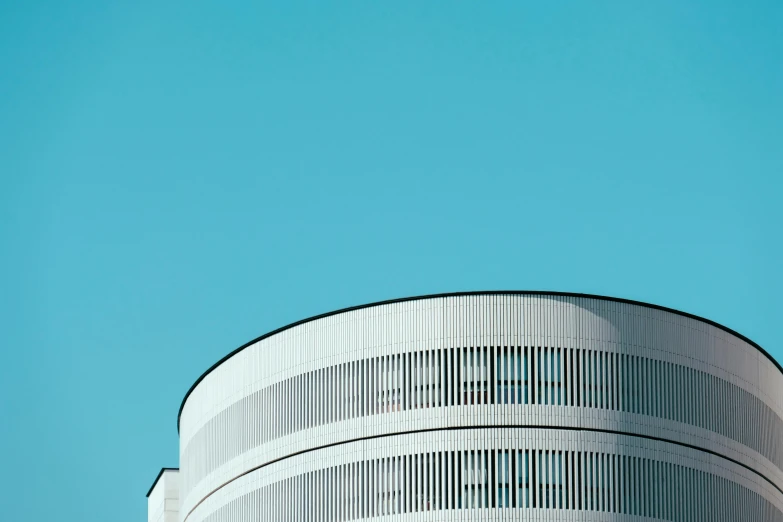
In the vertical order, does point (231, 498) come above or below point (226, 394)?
below

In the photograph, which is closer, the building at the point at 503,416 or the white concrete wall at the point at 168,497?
the building at the point at 503,416

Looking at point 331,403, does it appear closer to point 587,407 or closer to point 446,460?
point 446,460

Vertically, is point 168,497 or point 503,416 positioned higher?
Result: point 168,497

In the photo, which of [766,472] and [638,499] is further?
[766,472]

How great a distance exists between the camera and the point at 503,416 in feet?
274

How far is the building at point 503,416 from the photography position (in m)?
82.8

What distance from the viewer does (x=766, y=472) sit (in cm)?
9112

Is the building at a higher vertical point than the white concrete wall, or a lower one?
lower

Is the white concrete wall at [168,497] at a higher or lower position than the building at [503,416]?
higher

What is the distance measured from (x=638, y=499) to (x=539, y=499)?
17.1ft

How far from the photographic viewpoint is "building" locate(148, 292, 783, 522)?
82.8m

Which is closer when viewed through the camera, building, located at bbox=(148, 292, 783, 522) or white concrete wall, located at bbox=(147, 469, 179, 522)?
building, located at bbox=(148, 292, 783, 522)

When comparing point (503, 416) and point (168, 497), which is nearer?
point (503, 416)

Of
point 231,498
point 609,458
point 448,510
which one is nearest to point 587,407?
point 609,458
